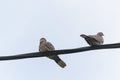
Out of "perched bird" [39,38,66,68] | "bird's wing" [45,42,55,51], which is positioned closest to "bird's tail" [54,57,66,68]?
"perched bird" [39,38,66,68]

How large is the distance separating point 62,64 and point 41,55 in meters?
2.22

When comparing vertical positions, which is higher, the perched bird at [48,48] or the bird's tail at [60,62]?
the perched bird at [48,48]

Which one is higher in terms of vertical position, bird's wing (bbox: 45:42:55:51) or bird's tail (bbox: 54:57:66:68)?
bird's wing (bbox: 45:42:55:51)

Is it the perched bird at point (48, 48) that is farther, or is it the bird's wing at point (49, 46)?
the bird's wing at point (49, 46)

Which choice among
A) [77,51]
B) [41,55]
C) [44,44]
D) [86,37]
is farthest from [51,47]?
[77,51]

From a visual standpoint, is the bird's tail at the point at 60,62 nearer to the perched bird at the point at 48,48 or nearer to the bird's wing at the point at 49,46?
the perched bird at the point at 48,48

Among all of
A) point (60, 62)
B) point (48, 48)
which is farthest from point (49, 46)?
point (60, 62)

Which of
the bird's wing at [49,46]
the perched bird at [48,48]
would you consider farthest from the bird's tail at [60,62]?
the bird's wing at [49,46]

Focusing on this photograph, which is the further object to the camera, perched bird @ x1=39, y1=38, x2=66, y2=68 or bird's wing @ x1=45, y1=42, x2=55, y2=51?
bird's wing @ x1=45, y1=42, x2=55, y2=51

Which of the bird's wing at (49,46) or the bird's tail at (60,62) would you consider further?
the bird's wing at (49,46)

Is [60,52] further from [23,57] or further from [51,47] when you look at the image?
[51,47]

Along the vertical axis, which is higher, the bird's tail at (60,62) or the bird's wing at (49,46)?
the bird's wing at (49,46)

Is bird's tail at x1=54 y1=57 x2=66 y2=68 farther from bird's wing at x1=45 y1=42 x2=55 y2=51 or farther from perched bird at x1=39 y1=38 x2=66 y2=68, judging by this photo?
bird's wing at x1=45 y1=42 x2=55 y2=51

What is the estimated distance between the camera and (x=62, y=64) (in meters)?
10.4
